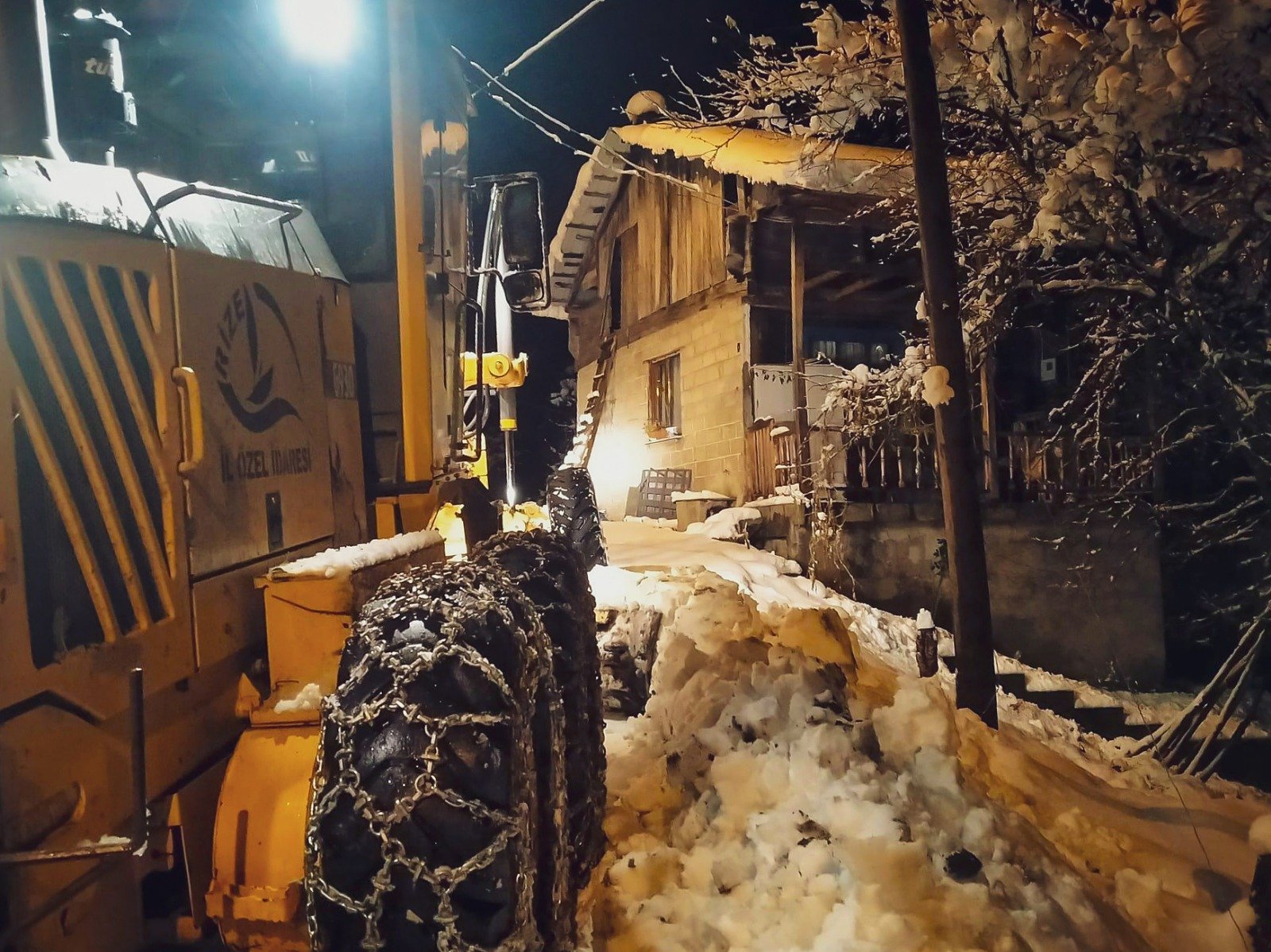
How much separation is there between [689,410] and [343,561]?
13721 millimetres

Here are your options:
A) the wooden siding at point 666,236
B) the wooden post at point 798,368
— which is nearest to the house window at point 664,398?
the wooden siding at point 666,236

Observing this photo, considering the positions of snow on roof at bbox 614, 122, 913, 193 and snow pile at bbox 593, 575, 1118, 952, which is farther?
snow on roof at bbox 614, 122, 913, 193

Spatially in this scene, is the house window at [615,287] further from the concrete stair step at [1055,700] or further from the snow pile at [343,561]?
the snow pile at [343,561]

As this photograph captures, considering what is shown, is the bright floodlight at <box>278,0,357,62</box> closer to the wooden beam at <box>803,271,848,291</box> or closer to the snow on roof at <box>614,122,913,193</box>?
the snow on roof at <box>614,122,913,193</box>

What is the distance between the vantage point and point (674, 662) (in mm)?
5105

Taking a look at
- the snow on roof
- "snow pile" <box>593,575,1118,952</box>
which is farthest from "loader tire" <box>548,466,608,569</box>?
"snow pile" <box>593,575,1118,952</box>

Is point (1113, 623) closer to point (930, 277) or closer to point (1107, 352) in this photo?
point (1107, 352)

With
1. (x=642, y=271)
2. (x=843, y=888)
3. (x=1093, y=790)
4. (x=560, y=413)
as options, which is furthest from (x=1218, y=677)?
(x=560, y=413)

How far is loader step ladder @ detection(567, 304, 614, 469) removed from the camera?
2045 cm

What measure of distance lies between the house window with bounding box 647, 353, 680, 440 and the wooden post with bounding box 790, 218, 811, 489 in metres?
4.36

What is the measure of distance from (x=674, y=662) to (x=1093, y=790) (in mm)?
2798

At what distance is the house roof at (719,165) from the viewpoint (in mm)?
9391

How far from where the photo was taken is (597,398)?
20.7 meters

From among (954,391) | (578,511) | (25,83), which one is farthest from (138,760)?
(578,511)
